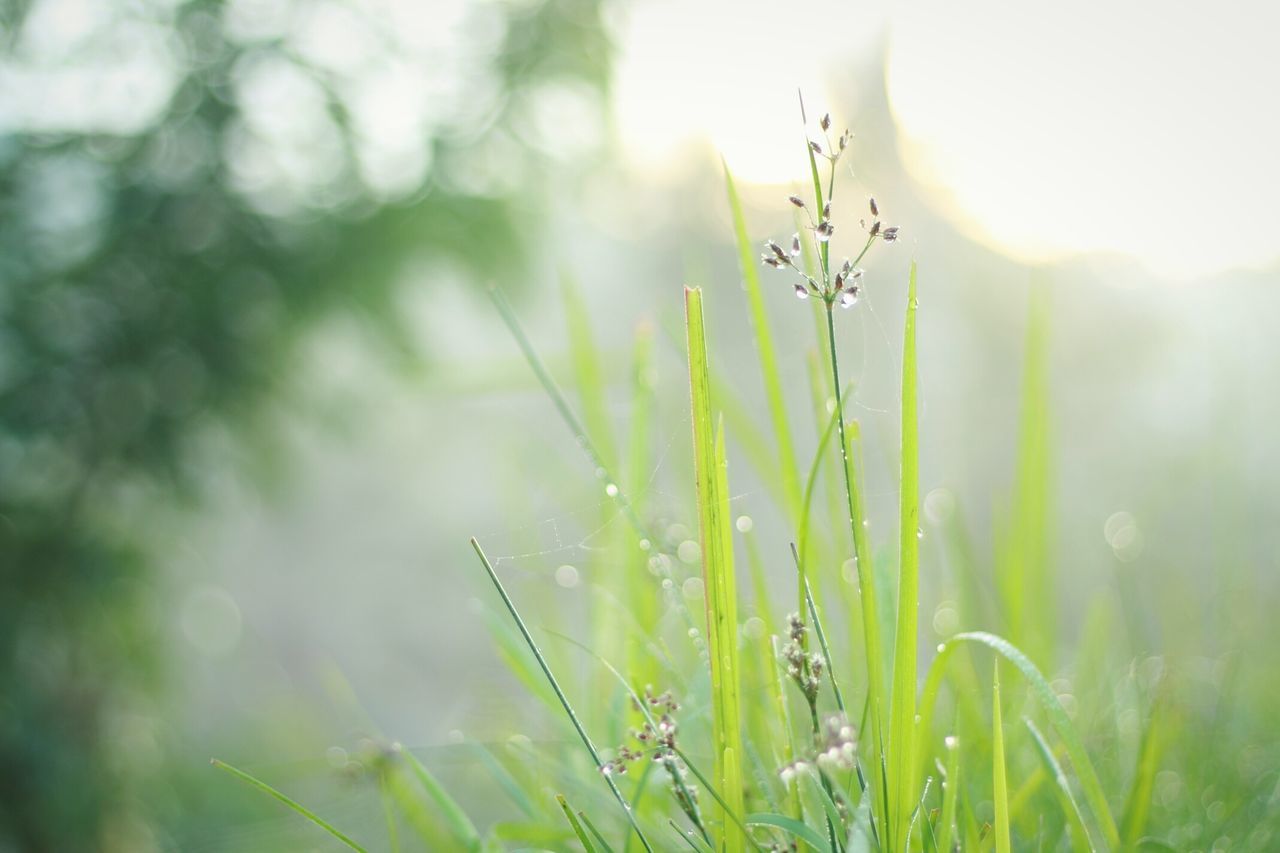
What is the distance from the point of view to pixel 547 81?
1938 millimetres

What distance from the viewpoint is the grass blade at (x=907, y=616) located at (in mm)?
249

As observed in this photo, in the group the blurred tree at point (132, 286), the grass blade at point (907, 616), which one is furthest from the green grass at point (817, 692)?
the blurred tree at point (132, 286)

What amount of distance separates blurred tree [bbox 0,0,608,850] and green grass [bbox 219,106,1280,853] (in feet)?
4.36

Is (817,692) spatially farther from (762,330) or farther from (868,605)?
(762,330)

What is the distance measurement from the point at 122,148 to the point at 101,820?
1.23 meters

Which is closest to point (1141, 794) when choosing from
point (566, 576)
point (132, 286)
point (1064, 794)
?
point (1064, 794)

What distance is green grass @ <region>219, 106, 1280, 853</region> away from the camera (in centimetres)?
26

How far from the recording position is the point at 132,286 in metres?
1.68

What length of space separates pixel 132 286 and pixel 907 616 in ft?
5.81

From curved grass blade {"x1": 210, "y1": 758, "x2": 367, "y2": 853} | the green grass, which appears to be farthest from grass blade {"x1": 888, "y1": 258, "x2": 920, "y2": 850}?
curved grass blade {"x1": 210, "y1": 758, "x2": 367, "y2": 853}

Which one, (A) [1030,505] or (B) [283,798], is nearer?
(B) [283,798]

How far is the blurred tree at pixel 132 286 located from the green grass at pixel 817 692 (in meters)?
1.33

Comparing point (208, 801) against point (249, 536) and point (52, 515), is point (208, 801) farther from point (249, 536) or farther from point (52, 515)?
point (249, 536)

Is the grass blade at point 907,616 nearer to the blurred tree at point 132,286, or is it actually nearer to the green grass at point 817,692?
the green grass at point 817,692
